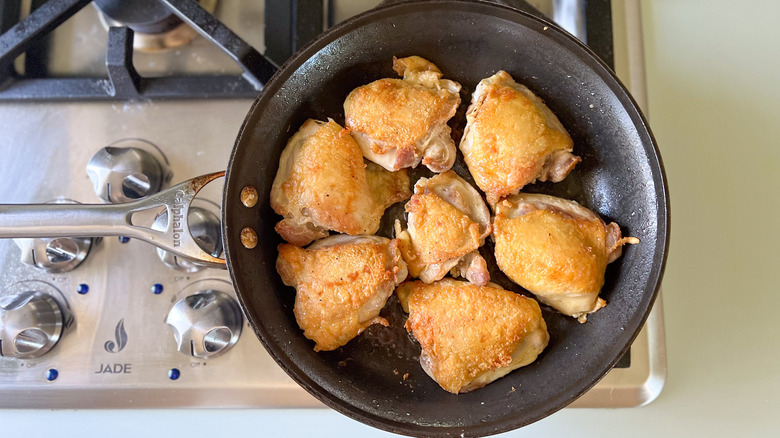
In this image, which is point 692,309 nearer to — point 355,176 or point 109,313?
point 355,176

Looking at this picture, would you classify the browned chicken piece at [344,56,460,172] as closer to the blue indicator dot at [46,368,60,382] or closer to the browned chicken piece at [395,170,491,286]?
the browned chicken piece at [395,170,491,286]

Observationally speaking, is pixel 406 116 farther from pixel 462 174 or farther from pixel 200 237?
pixel 200 237

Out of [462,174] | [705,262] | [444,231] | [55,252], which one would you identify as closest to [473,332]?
[444,231]

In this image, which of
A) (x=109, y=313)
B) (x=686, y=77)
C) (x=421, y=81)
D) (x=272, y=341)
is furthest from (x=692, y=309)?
(x=109, y=313)

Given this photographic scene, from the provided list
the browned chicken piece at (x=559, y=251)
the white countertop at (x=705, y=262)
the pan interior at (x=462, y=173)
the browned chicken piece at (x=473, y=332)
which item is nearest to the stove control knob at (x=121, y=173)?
the pan interior at (x=462, y=173)

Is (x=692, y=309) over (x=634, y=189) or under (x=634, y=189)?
under

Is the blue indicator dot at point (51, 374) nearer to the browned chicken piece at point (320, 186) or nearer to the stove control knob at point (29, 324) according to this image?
the stove control knob at point (29, 324)

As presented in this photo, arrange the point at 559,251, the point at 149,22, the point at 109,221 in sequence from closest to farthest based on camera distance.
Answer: the point at 109,221 → the point at 559,251 → the point at 149,22
